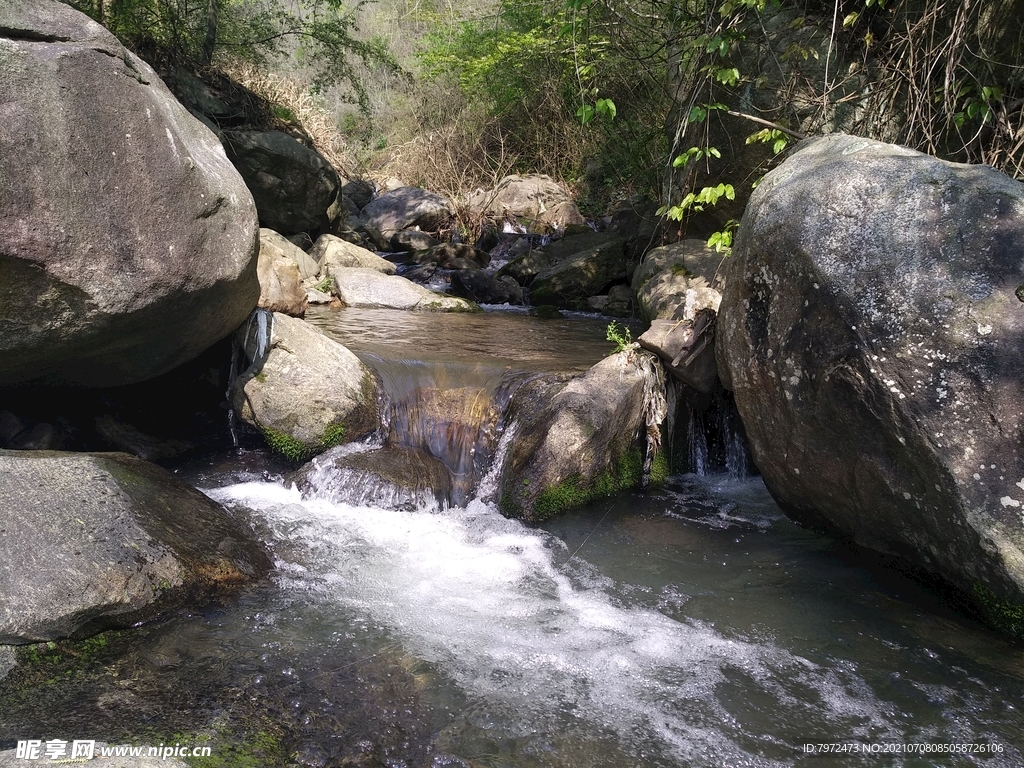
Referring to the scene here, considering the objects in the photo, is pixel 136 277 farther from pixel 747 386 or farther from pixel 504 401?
pixel 747 386

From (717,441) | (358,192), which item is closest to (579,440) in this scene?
(717,441)

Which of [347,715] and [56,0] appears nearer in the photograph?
[347,715]

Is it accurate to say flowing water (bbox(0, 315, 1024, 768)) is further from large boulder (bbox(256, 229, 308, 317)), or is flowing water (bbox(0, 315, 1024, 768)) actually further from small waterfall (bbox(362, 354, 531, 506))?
large boulder (bbox(256, 229, 308, 317))

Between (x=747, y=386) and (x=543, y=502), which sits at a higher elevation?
(x=747, y=386)

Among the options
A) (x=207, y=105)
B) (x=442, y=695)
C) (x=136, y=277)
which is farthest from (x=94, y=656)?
(x=207, y=105)

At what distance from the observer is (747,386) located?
4.41 m

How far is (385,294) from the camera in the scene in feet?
33.2

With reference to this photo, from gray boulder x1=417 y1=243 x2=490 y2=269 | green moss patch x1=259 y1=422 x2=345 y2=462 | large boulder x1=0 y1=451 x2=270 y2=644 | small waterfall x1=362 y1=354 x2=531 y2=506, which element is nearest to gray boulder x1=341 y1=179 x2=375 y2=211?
gray boulder x1=417 y1=243 x2=490 y2=269

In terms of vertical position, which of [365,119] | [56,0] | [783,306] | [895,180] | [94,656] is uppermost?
[365,119]

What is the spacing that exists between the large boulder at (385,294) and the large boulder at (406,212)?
3998 mm

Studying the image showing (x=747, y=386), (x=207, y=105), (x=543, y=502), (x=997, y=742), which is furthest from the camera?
(x=207, y=105)

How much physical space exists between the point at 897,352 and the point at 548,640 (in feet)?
6.94

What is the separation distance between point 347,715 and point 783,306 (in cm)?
297

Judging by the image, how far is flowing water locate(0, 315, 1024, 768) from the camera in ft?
8.73
